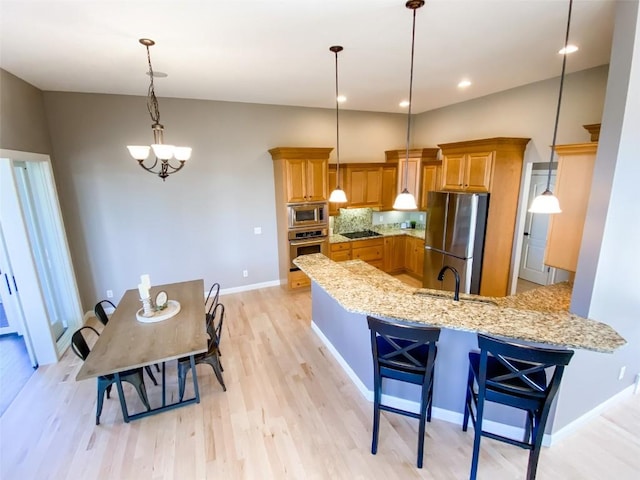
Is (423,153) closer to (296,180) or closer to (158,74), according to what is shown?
(296,180)

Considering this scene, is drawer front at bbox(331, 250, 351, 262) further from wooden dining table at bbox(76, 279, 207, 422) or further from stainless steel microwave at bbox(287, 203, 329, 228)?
wooden dining table at bbox(76, 279, 207, 422)

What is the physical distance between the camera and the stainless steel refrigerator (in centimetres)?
427

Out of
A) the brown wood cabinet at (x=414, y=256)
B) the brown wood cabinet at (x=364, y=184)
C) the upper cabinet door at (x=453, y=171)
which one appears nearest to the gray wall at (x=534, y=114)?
the upper cabinet door at (x=453, y=171)

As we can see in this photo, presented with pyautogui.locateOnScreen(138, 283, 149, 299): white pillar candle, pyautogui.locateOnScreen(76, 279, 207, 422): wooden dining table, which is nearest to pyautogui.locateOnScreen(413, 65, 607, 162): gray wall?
pyautogui.locateOnScreen(76, 279, 207, 422): wooden dining table

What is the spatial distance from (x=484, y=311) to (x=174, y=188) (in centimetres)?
456

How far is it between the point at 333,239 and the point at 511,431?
394cm

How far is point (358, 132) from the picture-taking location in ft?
19.3

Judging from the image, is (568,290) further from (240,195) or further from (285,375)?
(240,195)

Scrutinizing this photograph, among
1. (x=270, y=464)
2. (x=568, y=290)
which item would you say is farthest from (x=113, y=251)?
(x=568, y=290)

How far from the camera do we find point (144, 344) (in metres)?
2.55

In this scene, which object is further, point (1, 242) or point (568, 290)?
point (1, 242)

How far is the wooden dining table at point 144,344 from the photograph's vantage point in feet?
7.64

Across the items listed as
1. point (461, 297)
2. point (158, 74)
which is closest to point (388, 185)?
point (461, 297)

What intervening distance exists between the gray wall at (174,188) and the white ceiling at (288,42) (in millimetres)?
469
